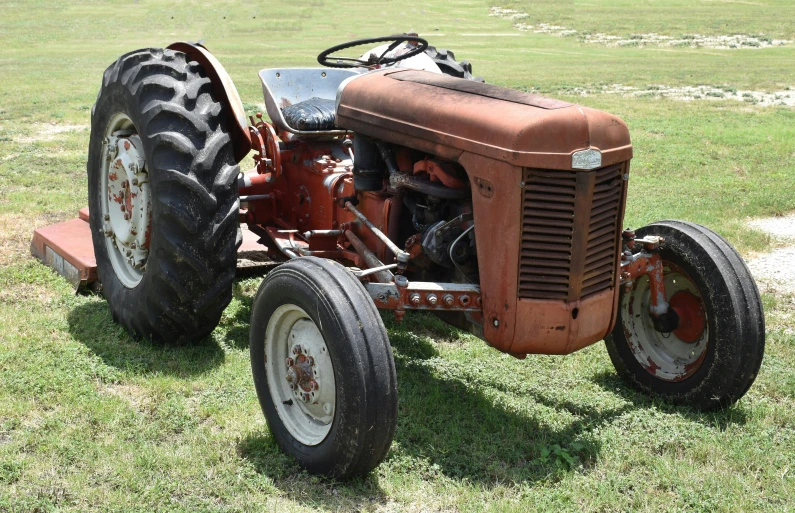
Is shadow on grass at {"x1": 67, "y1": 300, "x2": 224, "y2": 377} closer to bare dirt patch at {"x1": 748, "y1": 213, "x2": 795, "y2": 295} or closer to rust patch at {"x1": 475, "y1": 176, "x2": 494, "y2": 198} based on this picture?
rust patch at {"x1": 475, "y1": 176, "x2": 494, "y2": 198}

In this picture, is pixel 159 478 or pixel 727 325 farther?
pixel 727 325

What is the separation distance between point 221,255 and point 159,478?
1.42 meters

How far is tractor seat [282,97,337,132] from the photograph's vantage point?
548 centimetres

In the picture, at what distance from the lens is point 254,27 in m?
32.1

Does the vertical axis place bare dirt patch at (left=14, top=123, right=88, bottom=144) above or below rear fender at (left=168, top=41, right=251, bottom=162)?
below

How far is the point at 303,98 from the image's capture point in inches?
237

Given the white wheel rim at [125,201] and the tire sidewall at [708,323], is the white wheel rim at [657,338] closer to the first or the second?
the tire sidewall at [708,323]

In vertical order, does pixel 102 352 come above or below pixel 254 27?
above

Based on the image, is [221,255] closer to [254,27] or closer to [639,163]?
[639,163]

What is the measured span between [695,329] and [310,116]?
8.70 feet

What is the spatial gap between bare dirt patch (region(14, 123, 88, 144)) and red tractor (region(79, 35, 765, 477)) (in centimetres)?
638

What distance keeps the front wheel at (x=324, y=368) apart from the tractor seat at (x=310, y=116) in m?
1.74

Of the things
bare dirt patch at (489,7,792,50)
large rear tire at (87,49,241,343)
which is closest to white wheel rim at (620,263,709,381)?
large rear tire at (87,49,241,343)

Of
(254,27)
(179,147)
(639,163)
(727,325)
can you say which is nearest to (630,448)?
(727,325)
